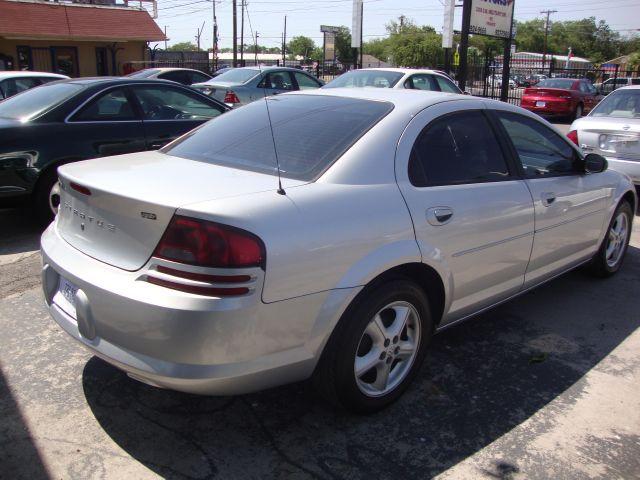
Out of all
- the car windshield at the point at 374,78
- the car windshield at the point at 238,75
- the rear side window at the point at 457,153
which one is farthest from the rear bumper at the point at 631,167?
the car windshield at the point at 238,75

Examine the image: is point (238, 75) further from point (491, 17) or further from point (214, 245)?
point (214, 245)

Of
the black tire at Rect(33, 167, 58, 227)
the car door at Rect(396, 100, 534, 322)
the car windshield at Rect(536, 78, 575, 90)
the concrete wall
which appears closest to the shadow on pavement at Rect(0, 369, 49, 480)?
the car door at Rect(396, 100, 534, 322)

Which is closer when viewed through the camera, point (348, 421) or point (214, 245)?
point (214, 245)

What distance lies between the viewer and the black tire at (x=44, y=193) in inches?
226

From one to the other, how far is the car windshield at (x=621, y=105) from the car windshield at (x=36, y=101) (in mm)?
6631

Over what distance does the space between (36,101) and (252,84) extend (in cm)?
725

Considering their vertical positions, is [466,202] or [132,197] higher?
[132,197]

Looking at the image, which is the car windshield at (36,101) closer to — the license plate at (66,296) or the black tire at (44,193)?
the black tire at (44,193)

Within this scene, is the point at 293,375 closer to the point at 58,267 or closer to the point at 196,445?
the point at 196,445

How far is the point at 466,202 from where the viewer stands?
3297 mm

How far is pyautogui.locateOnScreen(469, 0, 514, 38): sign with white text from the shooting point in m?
16.9

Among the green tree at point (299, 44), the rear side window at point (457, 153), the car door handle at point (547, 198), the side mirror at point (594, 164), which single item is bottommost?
the car door handle at point (547, 198)

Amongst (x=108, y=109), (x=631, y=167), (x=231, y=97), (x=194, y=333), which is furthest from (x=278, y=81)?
(x=194, y=333)

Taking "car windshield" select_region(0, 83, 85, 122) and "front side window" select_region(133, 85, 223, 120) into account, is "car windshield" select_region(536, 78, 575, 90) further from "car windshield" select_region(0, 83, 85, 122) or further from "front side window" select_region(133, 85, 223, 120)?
"car windshield" select_region(0, 83, 85, 122)
